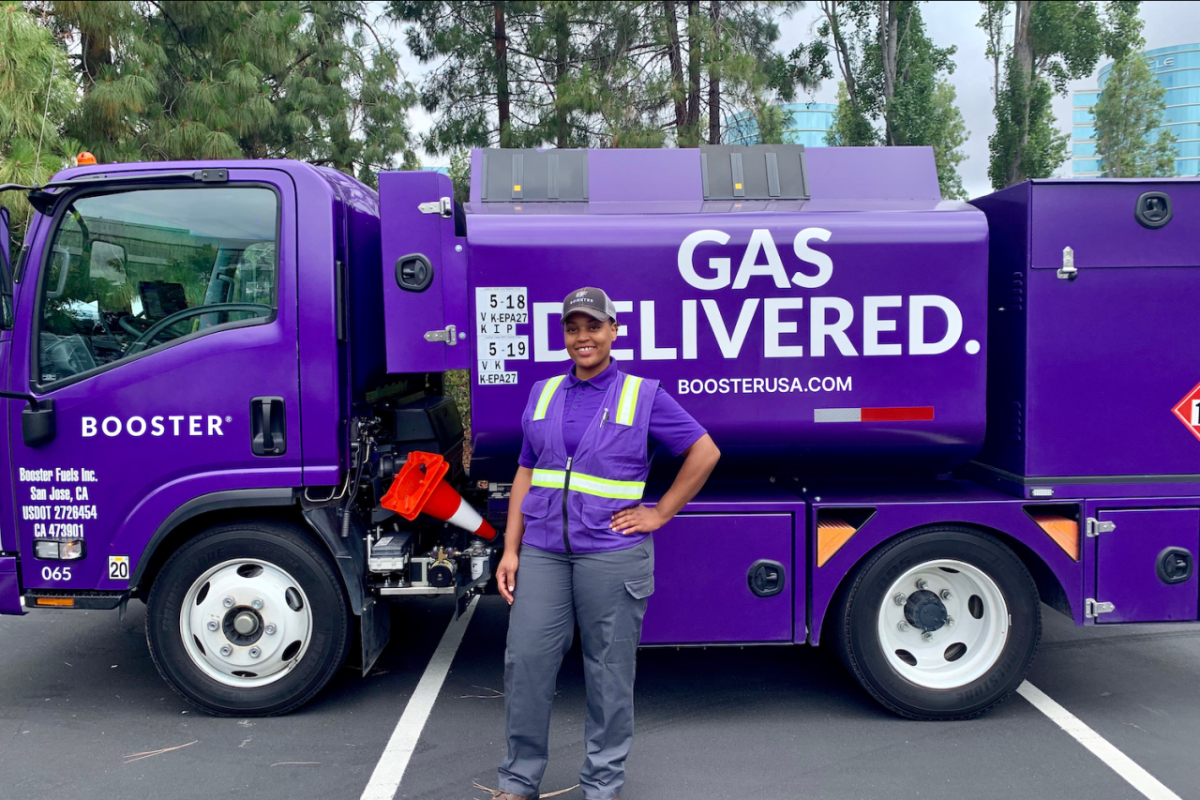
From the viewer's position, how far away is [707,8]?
12172mm

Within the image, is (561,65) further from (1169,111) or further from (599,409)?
(1169,111)

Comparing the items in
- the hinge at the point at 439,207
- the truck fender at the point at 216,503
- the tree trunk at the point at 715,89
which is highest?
the tree trunk at the point at 715,89

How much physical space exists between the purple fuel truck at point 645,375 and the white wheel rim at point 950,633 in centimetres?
2

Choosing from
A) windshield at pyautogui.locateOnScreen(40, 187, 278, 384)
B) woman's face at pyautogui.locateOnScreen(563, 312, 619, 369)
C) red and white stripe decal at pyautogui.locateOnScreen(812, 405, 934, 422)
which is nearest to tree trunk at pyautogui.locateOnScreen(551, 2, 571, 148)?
windshield at pyautogui.locateOnScreen(40, 187, 278, 384)

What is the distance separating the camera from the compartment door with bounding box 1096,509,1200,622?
419cm

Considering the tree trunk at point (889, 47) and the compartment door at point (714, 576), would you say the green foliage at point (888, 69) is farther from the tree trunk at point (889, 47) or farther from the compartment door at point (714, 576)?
the compartment door at point (714, 576)

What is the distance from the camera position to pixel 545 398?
3.45 m

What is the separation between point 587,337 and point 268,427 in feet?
5.26

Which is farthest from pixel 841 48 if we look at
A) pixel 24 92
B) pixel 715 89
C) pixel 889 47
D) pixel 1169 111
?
pixel 1169 111

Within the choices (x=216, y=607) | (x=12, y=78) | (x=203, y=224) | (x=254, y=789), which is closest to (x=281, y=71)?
(x=12, y=78)

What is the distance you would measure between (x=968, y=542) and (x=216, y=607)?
342 cm

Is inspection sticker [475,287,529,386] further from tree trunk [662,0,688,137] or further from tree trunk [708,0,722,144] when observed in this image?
tree trunk [708,0,722,144]

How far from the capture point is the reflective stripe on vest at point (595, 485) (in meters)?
3.30

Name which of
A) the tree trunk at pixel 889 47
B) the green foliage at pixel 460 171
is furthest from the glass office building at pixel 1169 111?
the green foliage at pixel 460 171
